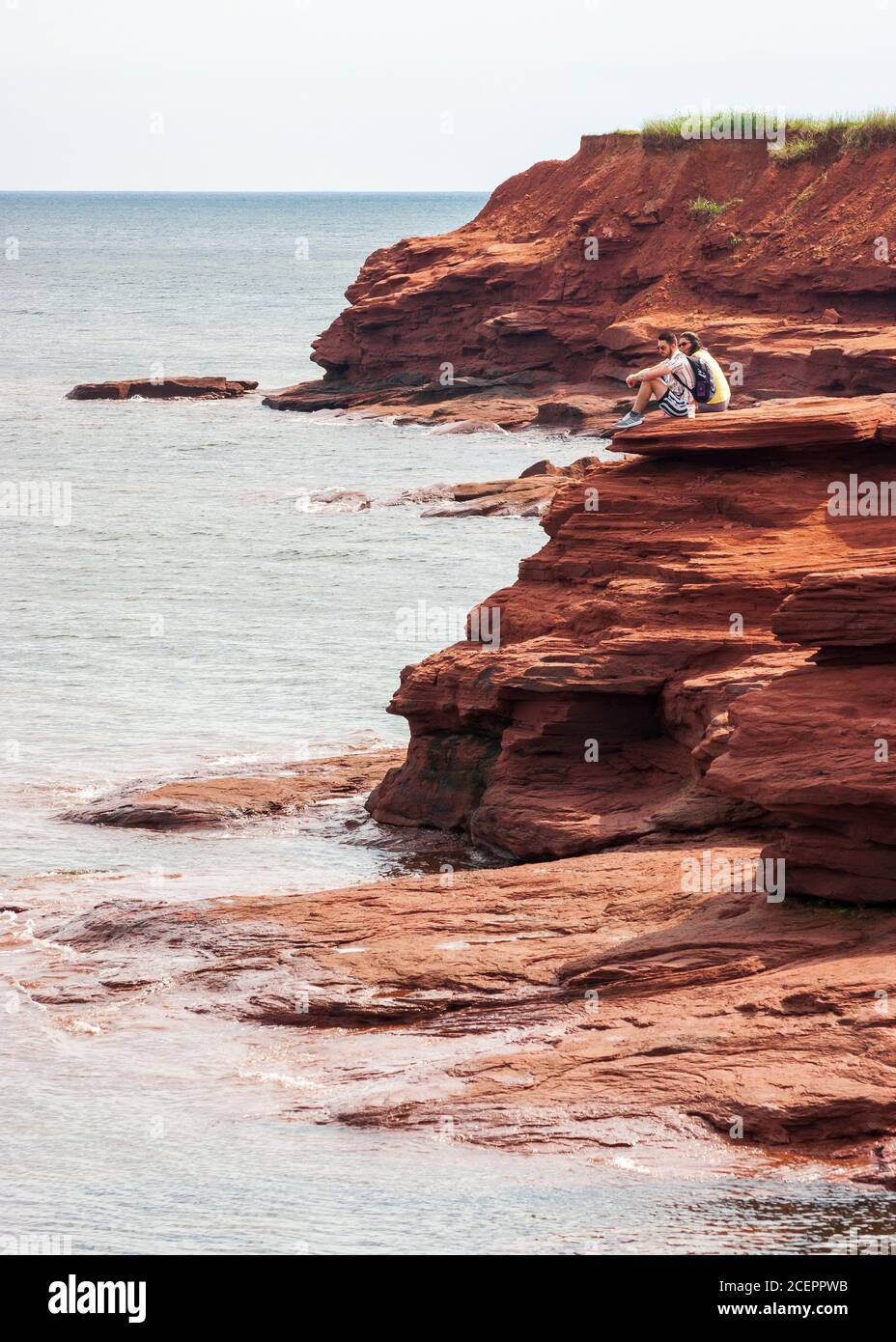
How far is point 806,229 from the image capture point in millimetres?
63625

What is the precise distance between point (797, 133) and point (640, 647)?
54.3m

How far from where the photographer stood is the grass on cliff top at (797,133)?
216 feet

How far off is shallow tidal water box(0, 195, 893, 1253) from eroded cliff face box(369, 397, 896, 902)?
1172 millimetres

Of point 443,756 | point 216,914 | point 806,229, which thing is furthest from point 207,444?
point 216,914

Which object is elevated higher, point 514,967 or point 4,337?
point 4,337

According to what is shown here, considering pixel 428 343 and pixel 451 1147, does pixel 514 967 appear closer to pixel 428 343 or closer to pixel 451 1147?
pixel 451 1147

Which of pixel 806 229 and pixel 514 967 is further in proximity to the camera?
pixel 806 229

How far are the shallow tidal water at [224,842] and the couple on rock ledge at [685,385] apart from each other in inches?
203

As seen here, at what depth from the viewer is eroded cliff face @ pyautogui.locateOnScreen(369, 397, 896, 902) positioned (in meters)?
17.3

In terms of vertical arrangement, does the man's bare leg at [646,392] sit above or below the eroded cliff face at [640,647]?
above

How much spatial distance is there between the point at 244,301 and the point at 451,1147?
121200 millimetres

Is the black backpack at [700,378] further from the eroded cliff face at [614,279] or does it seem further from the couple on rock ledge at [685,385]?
the eroded cliff face at [614,279]

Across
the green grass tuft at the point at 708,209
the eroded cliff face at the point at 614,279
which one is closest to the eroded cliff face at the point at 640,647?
the eroded cliff face at the point at 614,279

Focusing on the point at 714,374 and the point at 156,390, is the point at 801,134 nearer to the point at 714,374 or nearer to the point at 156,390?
the point at 156,390
